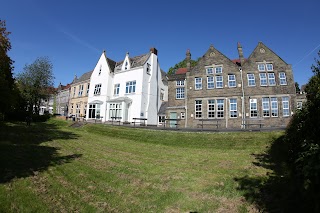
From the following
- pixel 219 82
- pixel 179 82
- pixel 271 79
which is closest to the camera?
pixel 271 79

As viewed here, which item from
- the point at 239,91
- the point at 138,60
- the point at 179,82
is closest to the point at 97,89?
the point at 138,60

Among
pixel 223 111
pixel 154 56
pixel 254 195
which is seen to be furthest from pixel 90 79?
pixel 254 195

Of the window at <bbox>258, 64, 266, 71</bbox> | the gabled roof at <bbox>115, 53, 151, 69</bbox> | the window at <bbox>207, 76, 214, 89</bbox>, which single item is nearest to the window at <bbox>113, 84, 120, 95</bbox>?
the gabled roof at <bbox>115, 53, 151, 69</bbox>

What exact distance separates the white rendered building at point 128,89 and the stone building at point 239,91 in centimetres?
550

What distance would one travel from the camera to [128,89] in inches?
1356

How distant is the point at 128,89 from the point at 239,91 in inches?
695

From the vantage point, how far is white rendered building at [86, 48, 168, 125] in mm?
32812

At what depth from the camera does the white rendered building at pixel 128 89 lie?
108ft

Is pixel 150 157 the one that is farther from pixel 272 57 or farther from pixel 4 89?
pixel 272 57

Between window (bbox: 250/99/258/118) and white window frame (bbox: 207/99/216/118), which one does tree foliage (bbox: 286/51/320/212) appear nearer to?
window (bbox: 250/99/258/118)

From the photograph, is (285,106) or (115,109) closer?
(285,106)

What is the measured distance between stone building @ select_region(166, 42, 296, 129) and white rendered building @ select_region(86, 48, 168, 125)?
5.50m

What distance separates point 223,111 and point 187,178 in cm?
1974

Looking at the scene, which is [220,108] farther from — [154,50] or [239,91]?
[154,50]
